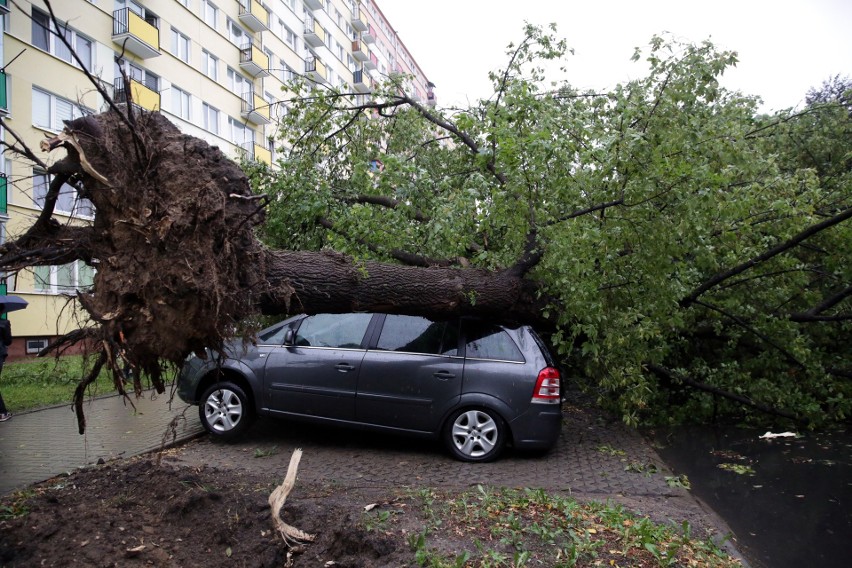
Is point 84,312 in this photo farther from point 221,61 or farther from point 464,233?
point 221,61

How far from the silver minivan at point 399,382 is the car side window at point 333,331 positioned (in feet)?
0.04

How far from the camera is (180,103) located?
27.3 meters

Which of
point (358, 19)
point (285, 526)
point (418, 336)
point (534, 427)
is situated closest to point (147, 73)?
point (418, 336)

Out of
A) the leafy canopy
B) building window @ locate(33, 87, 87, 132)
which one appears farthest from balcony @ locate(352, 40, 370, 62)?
the leafy canopy

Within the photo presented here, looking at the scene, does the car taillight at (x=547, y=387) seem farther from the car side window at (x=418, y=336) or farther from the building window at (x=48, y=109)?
the building window at (x=48, y=109)

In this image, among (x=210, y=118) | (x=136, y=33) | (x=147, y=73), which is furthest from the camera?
(x=210, y=118)

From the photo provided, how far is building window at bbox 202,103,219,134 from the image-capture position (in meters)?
29.1

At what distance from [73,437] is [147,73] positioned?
20.4 metres

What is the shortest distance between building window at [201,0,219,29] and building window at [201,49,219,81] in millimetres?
1386

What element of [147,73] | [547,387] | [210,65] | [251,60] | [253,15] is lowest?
[547,387]

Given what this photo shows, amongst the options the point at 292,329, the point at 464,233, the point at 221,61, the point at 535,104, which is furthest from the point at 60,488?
the point at 221,61

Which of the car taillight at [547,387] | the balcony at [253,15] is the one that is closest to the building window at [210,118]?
the balcony at [253,15]

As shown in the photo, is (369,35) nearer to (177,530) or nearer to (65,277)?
(65,277)

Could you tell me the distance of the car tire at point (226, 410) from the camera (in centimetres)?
781
